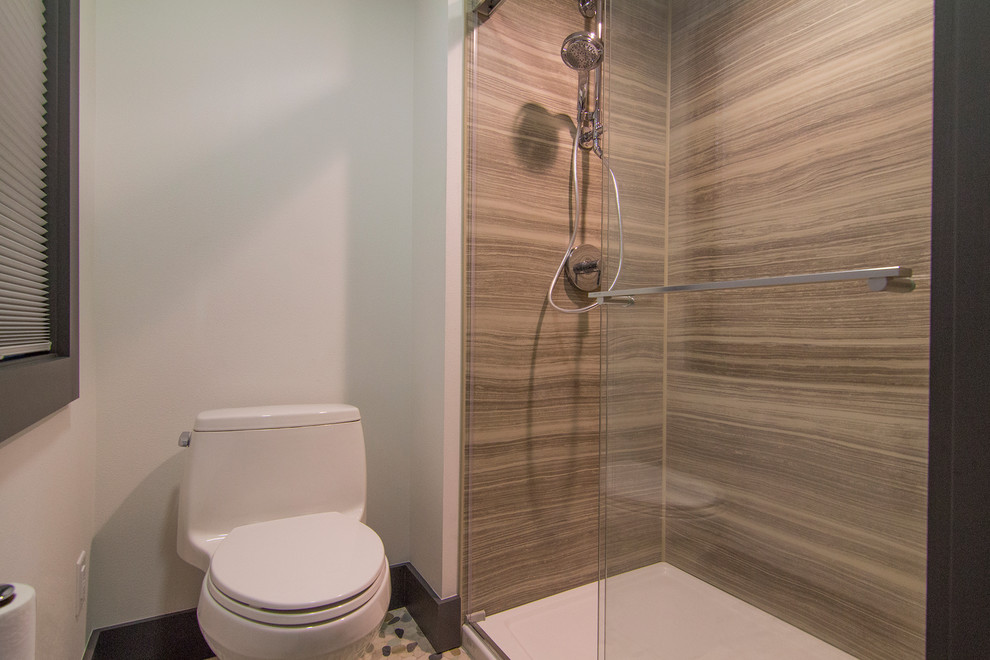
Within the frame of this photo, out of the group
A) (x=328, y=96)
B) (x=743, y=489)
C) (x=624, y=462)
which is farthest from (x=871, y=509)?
(x=328, y=96)

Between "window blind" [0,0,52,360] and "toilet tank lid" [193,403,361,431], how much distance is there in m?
0.42

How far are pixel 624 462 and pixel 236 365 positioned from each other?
121cm

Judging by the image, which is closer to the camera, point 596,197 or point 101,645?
point 101,645

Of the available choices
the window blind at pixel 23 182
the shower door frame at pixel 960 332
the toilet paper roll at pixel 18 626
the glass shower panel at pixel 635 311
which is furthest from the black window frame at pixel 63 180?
the shower door frame at pixel 960 332

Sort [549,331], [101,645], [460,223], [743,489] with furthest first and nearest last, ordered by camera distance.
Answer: [549,331] → [460,223] → [101,645] → [743,489]

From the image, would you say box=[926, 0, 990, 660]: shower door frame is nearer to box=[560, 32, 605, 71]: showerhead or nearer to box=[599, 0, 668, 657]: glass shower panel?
box=[599, 0, 668, 657]: glass shower panel

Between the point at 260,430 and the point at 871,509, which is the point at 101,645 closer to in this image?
the point at 260,430

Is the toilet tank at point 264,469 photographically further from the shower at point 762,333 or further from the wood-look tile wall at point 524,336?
the shower at point 762,333

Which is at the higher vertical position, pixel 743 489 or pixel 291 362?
pixel 291 362

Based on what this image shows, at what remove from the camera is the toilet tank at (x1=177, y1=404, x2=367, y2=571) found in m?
1.34

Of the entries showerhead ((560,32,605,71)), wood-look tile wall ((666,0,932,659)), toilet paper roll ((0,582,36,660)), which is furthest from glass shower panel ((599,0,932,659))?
toilet paper roll ((0,582,36,660))

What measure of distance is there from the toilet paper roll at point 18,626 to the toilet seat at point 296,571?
0.52m

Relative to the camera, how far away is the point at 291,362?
1.62 metres

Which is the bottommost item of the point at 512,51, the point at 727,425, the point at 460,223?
the point at 727,425
